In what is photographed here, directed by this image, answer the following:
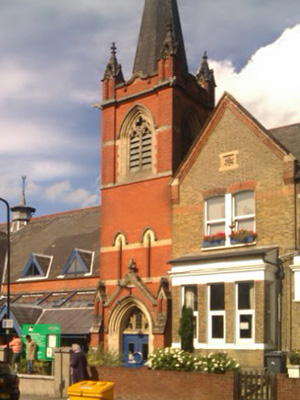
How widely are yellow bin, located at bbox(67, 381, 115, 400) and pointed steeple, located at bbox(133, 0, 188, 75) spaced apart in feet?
60.9

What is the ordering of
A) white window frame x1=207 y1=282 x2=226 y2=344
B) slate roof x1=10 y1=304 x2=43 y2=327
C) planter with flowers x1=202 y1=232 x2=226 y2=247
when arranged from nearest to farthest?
1. white window frame x1=207 y1=282 x2=226 y2=344
2. planter with flowers x1=202 y1=232 x2=226 y2=247
3. slate roof x1=10 y1=304 x2=43 y2=327

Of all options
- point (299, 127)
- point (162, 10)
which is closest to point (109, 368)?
point (299, 127)

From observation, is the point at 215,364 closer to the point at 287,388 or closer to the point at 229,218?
the point at 287,388

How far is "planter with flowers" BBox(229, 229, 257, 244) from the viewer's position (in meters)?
25.8

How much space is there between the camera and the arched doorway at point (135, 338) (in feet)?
95.9

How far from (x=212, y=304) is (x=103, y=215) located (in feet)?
27.0

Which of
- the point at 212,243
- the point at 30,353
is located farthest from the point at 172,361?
the point at 30,353

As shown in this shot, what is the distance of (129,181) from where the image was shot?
3112 cm

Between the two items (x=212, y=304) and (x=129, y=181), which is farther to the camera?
(x=129, y=181)

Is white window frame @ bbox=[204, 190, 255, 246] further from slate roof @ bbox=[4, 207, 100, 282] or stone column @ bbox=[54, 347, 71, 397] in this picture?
slate roof @ bbox=[4, 207, 100, 282]

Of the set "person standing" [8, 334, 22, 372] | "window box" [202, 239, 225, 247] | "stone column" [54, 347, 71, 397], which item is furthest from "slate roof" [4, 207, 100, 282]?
"stone column" [54, 347, 71, 397]

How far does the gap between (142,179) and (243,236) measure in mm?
6520

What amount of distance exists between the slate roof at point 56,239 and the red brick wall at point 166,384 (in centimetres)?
1341

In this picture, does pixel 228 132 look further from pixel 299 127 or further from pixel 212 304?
pixel 212 304
